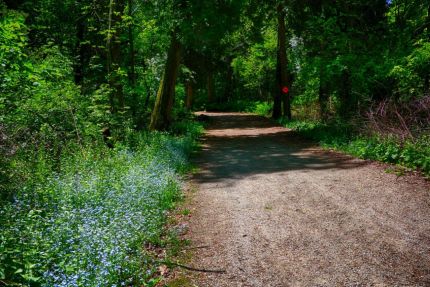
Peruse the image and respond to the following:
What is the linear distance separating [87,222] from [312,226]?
3.48 meters

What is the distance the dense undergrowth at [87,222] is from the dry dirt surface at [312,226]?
2.67 feet

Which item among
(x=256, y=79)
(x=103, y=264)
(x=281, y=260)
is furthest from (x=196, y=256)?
(x=256, y=79)

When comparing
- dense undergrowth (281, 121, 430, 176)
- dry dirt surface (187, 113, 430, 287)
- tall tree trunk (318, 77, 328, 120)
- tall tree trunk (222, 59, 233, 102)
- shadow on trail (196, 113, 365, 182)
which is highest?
tall tree trunk (222, 59, 233, 102)

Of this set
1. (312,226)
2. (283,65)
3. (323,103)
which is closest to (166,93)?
(323,103)

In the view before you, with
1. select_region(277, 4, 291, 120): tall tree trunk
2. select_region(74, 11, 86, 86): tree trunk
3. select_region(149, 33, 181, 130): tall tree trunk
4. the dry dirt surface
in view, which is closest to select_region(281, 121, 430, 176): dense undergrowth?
the dry dirt surface

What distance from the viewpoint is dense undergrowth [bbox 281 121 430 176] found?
9.18 meters

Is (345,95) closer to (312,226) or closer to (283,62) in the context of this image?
(283,62)

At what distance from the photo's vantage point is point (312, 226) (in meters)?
6.25

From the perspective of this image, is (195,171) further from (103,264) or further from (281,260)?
(103,264)

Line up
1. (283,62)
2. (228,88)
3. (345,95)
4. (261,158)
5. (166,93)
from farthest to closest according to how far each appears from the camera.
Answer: (228,88) → (283,62) → (166,93) → (345,95) → (261,158)

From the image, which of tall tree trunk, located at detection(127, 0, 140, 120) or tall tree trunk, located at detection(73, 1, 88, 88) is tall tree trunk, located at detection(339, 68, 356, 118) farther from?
tall tree trunk, located at detection(73, 1, 88, 88)

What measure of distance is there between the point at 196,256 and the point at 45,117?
5456mm

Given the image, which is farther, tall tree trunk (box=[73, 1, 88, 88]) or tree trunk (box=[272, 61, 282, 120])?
tree trunk (box=[272, 61, 282, 120])

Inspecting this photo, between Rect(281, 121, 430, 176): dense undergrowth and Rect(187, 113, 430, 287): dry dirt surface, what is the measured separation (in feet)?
1.51
